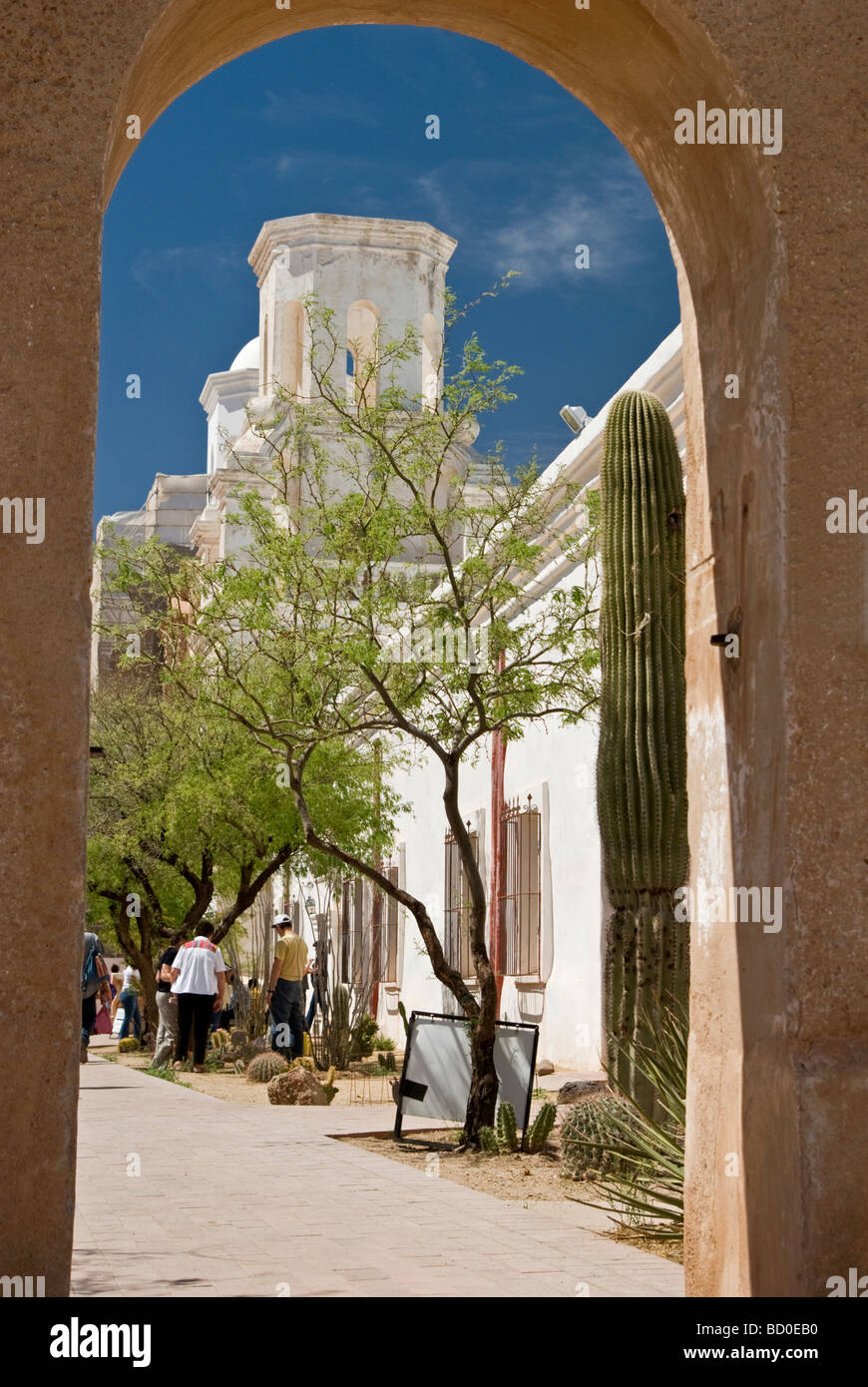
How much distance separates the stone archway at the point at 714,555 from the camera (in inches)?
138

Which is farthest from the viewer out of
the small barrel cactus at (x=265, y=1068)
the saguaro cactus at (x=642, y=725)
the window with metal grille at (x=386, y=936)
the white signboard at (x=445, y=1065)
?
the window with metal grille at (x=386, y=936)

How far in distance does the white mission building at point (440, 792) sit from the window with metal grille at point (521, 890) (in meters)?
0.03

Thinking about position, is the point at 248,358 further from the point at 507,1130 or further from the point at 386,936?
the point at 507,1130

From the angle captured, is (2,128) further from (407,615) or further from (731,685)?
(407,615)

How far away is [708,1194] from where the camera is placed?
14.4 ft

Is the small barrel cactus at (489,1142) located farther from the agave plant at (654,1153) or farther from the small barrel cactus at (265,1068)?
the small barrel cactus at (265,1068)

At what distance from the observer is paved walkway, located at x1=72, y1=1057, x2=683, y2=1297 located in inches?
229

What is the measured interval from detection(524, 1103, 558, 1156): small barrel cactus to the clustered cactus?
899 millimetres

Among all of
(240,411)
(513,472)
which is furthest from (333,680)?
(240,411)

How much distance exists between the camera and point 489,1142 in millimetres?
10414

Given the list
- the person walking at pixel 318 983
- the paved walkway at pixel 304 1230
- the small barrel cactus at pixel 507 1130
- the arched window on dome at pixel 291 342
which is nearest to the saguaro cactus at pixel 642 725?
the small barrel cactus at pixel 507 1130

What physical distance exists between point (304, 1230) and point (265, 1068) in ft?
33.7

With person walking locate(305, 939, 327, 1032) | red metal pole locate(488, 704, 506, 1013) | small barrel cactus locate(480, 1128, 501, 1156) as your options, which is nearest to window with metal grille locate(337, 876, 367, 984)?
person walking locate(305, 939, 327, 1032)

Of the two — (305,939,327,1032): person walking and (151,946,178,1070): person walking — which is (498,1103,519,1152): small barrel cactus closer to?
(151,946,178,1070): person walking
